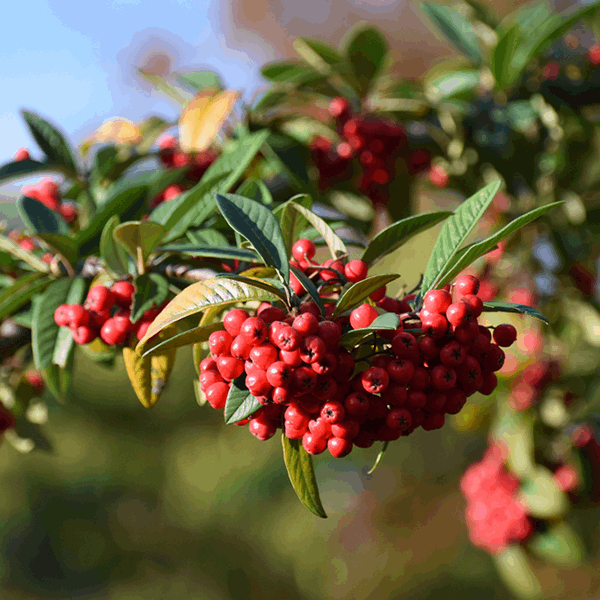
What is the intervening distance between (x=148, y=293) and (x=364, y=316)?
37 cm

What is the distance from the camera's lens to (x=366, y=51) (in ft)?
4.89

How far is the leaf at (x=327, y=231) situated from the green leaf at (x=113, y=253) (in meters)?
0.30

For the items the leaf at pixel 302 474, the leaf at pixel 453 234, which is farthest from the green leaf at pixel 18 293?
the leaf at pixel 453 234

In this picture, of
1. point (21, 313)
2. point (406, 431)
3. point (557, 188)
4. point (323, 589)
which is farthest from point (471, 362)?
point (323, 589)

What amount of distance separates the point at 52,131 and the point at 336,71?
0.74 m

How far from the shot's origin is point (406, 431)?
625 millimetres

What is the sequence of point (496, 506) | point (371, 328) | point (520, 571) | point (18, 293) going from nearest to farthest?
point (371, 328) → point (18, 293) → point (496, 506) → point (520, 571)

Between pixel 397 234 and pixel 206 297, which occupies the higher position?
pixel 397 234

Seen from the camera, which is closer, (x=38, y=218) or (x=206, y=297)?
(x=206, y=297)

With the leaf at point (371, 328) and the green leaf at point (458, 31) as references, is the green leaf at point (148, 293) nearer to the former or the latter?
the leaf at point (371, 328)

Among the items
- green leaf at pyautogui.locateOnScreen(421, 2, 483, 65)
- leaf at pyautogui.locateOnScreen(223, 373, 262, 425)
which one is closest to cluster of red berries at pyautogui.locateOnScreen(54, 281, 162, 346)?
leaf at pyautogui.locateOnScreen(223, 373, 262, 425)

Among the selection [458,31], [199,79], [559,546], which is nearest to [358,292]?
[199,79]

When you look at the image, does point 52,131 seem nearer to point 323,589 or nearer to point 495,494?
point 495,494

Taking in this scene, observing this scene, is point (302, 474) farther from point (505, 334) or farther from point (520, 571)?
point (520, 571)
